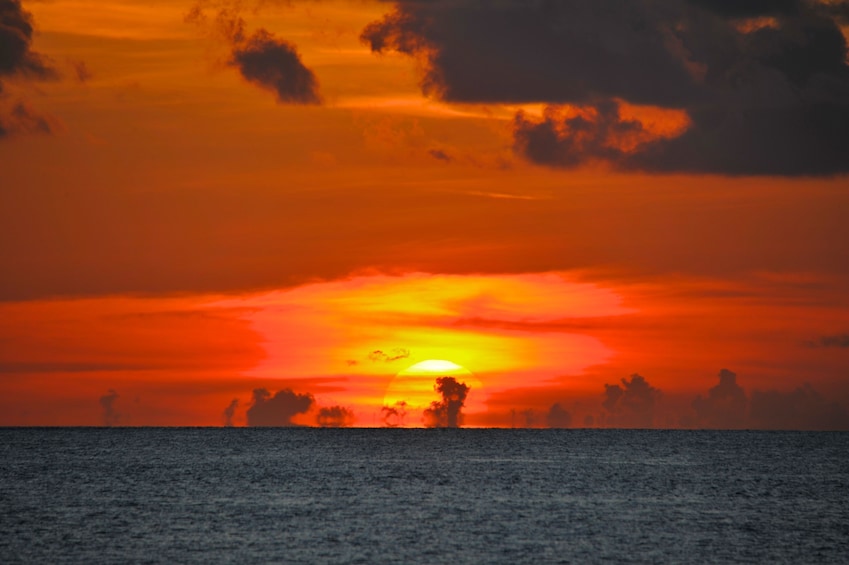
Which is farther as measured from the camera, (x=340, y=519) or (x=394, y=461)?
(x=394, y=461)

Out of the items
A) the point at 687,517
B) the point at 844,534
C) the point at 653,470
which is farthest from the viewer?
the point at 653,470

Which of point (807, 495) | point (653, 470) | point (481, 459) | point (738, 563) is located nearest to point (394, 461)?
point (481, 459)

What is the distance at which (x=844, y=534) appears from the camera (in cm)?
7988

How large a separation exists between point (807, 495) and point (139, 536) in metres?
76.2

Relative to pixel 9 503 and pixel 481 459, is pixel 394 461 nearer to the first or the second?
pixel 481 459

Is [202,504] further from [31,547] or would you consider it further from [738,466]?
[738,466]

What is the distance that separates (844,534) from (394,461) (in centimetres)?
→ 11587

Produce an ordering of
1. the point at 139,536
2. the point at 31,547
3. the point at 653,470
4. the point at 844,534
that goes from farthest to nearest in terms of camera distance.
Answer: the point at 653,470 → the point at 844,534 → the point at 139,536 → the point at 31,547

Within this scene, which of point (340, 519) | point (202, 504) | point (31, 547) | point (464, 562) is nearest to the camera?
point (464, 562)

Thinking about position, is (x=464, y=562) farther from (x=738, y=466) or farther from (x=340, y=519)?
(x=738, y=466)

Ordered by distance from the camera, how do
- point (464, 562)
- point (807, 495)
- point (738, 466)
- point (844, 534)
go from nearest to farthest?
point (464, 562) → point (844, 534) → point (807, 495) → point (738, 466)

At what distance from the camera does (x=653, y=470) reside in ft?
545

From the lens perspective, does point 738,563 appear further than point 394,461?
No

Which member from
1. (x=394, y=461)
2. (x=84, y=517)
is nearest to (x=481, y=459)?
(x=394, y=461)
